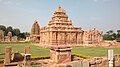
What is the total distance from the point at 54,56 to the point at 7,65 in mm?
3389

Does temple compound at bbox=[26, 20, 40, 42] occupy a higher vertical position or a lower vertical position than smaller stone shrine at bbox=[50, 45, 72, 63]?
higher

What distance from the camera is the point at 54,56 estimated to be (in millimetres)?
9953

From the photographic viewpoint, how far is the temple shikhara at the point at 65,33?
95.1ft

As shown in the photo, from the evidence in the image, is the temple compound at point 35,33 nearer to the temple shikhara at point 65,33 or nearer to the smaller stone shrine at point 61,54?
the temple shikhara at point 65,33

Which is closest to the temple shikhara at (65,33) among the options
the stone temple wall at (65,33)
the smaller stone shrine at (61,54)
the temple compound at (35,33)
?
the stone temple wall at (65,33)

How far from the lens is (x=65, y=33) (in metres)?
30.4

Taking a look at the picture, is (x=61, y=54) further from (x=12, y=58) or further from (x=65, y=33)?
(x=65, y=33)

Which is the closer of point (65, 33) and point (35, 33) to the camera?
point (65, 33)

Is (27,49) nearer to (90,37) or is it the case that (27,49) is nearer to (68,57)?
(68,57)

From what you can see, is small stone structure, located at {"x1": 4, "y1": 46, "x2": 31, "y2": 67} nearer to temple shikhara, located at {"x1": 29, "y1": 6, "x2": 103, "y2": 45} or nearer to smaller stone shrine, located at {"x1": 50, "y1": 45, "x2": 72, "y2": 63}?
smaller stone shrine, located at {"x1": 50, "y1": 45, "x2": 72, "y2": 63}

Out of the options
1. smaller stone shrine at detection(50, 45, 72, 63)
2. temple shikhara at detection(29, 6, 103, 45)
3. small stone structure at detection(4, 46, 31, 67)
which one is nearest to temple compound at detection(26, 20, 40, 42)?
temple shikhara at detection(29, 6, 103, 45)

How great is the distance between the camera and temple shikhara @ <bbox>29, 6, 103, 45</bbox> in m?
29.0

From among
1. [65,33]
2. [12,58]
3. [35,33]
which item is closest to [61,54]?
[12,58]

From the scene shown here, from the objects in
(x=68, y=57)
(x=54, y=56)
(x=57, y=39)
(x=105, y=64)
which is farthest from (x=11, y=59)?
(x=57, y=39)
